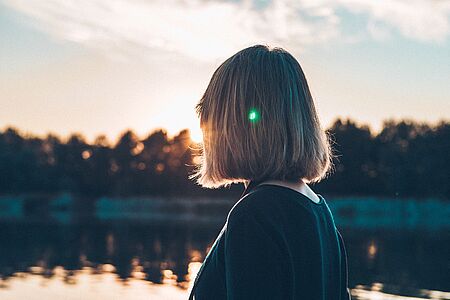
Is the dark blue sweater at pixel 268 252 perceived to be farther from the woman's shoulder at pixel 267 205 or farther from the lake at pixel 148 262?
the lake at pixel 148 262

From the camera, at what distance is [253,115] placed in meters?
1.64

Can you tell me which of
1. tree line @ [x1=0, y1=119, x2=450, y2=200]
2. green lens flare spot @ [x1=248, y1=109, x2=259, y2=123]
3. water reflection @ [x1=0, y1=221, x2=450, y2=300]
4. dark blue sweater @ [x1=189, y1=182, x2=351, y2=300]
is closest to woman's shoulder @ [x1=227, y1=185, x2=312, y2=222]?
dark blue sweater @ [x1=189, y1=182, x2=351, y2=300]

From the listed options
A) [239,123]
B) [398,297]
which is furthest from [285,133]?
[398,297]

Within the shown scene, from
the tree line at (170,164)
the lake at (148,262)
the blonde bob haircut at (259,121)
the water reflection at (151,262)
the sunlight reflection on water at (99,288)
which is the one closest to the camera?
the blonde bob haircut at (259,121)

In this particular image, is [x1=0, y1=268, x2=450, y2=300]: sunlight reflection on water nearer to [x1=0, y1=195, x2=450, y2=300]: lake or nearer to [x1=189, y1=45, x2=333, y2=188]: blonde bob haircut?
[x1=0, y1=195, x2=450, y2=300]: lake

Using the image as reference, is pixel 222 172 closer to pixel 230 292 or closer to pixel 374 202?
pixel 230 292

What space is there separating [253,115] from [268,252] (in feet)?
1.06

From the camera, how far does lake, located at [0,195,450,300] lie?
22.3m

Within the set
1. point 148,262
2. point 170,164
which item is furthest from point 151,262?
point 170,164

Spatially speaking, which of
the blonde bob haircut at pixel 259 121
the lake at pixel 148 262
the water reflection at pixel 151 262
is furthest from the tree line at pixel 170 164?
the blonde bob haircut at pixel 259 121

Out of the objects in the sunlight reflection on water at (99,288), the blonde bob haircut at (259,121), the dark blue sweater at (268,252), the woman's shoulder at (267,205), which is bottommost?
the sunlight reflection on water at (99,288)

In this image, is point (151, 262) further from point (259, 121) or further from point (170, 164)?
point (170, 164)

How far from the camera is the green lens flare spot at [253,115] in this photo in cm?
163

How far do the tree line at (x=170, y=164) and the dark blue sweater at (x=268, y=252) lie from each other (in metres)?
57.6
